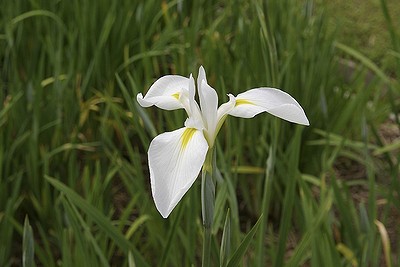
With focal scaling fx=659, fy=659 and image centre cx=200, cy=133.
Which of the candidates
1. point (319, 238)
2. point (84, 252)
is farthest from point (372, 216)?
point (84, 252)

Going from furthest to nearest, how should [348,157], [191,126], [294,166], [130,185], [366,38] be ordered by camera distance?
[366,38] → [348,157] → [130,185] → [294,166] → [191,126]

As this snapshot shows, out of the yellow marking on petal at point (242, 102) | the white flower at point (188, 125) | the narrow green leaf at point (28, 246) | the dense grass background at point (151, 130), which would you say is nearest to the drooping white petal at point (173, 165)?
the white flower at point (188, 125)

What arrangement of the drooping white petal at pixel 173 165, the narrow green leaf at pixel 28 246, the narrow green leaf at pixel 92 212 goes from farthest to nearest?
the narrow green leaf at pixel 92 212, the narrow green leaf at pixel 28 246, the drooping white petal at pixel 173 165

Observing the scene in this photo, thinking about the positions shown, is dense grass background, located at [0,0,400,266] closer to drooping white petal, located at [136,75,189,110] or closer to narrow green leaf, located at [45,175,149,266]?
narrow green leaf, located at [45,175,149,266]

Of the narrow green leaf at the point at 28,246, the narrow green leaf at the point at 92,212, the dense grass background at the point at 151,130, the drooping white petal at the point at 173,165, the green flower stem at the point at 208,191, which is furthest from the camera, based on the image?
the dense grass background at the point at 151,130

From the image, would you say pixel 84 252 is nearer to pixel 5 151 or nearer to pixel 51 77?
pixel 5 151

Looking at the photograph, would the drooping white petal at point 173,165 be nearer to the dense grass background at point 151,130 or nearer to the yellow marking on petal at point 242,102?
the yellow marking on petal at point 242,102

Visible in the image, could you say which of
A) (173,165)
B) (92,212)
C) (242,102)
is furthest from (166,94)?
(92,212)

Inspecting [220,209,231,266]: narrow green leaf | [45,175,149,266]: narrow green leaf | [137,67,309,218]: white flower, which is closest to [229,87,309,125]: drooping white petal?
[137,67,309,218]: white flower
